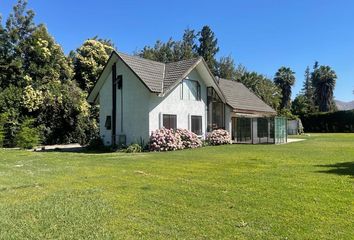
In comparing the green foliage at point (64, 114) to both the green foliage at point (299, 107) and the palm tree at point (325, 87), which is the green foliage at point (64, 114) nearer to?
the green foliage at point (299, 107)

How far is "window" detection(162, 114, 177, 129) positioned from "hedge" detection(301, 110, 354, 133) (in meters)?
40.6

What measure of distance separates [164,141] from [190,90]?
6.04 m

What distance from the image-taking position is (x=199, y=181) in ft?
34.6

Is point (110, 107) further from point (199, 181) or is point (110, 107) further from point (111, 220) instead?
point (111, 220)

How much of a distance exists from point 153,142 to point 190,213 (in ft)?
57.4

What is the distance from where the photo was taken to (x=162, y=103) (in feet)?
85.5

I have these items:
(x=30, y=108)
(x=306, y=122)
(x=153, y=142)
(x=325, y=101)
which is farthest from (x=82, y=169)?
(x=325, y=101)

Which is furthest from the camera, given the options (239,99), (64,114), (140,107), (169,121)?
(239,99)

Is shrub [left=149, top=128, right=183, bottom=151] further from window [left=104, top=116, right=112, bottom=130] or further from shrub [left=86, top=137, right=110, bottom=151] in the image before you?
window [left=104, top=116, right=112, bottom=130]

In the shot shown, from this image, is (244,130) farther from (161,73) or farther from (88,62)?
(88,62)

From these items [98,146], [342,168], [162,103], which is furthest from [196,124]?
[342,168]

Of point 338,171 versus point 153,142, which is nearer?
point 338,171

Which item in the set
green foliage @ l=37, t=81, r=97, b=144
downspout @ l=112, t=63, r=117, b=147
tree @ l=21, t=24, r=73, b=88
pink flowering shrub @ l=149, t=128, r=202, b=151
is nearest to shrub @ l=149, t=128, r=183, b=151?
pink flowering shrub @ l=149, t=128, r=202, b=151

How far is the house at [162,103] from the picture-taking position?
25453mm
